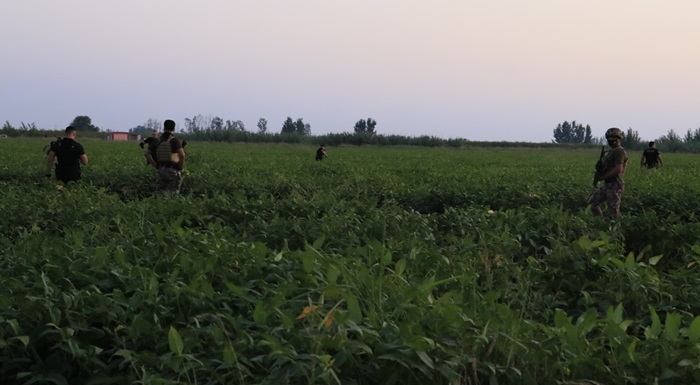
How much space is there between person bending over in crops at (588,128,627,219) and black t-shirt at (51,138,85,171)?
25.7 feet

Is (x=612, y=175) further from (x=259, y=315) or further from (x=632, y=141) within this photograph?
(x=632, y=141)

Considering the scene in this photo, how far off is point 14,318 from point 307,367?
4.46ft

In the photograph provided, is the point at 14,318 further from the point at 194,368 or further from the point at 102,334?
→ the point at 194,368

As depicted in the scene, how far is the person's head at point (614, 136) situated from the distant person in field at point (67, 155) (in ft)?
25.6

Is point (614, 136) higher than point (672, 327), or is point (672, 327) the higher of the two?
point (614, 136)

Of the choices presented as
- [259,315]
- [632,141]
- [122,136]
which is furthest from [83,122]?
[259,315]

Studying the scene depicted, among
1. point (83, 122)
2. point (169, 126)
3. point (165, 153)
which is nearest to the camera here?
point (169, 126)

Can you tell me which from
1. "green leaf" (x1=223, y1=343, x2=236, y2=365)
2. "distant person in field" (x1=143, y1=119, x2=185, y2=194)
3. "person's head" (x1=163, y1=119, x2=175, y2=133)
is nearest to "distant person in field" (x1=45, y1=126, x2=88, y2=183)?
"distant person in field" (x1=143, y1=119, x2=185, y2=194)

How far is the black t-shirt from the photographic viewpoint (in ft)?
34.3

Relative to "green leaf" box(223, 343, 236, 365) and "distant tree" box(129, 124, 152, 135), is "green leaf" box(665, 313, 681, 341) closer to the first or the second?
"green leaf" box(223, 343, 236, 365)

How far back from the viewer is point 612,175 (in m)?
8.98

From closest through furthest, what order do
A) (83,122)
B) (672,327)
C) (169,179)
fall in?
(672,327), (169,179), (83,122)

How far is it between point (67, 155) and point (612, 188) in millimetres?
8237


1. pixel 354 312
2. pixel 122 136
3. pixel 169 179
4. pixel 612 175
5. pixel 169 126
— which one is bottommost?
pixel 122 136
